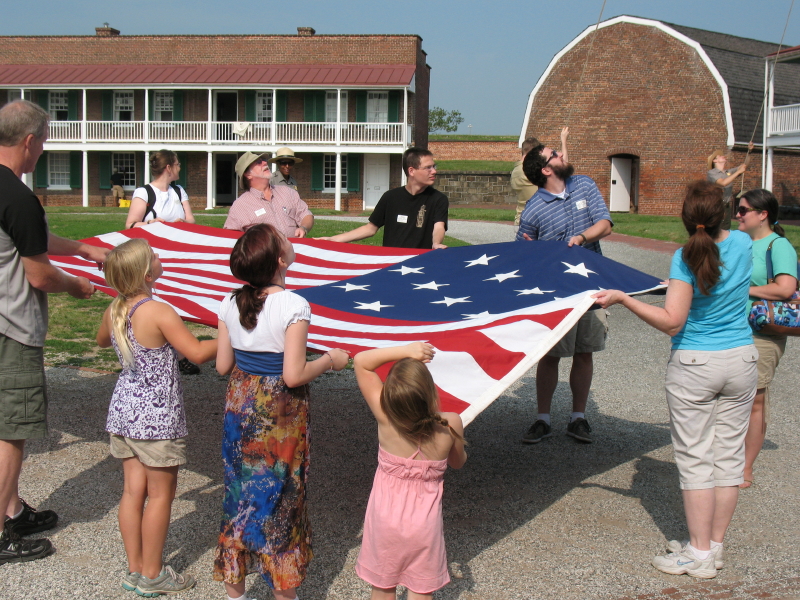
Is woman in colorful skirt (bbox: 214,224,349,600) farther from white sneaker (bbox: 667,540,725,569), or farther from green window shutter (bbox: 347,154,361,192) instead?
green window shutter (bbox: 347,154,361,192)

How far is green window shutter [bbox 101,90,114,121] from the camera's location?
33.4 m

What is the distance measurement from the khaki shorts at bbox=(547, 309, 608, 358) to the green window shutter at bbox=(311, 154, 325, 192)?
28.6 m

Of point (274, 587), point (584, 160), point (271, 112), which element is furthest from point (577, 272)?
point (271, 112)

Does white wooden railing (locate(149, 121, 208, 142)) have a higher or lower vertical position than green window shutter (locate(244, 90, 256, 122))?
lower

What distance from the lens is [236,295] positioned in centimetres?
289

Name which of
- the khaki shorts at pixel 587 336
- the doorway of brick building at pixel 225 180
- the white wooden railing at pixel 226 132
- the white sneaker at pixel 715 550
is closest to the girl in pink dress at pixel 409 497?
the white sneaker at pixel 715 550

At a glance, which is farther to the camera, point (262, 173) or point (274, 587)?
point (262, 173)

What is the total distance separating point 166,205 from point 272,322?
12.7ft

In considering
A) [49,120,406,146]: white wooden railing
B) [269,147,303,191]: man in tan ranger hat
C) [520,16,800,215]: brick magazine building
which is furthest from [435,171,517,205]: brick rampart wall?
[269,147,303,191]: man in tan ranger hat

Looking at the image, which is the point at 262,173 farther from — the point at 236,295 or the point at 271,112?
the point at 271,112

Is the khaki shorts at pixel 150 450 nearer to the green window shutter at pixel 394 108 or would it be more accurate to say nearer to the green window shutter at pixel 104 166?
the green window shutter at pixel 394 108

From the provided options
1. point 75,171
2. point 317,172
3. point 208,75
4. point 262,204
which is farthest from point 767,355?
point 75,171

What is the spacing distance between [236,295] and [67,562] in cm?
155

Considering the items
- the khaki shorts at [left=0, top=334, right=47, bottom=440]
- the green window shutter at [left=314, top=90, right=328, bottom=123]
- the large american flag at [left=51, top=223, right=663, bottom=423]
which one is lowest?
the khaki shorts at [left=0, top=334, right=47, bottom=440]
